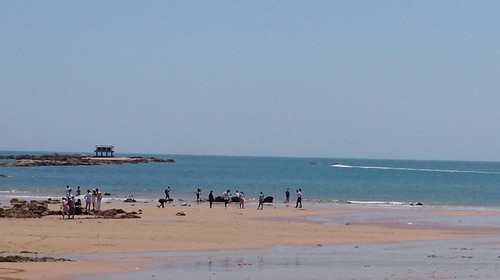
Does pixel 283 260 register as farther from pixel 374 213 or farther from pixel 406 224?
pixel 374 213

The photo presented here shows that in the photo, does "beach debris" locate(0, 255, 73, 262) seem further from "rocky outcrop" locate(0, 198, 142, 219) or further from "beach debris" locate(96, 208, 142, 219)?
"beach debris" locate(96, 208, 142, 219)

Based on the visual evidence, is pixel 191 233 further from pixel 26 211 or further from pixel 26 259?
pixel 26 211

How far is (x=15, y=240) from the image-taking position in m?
26.7

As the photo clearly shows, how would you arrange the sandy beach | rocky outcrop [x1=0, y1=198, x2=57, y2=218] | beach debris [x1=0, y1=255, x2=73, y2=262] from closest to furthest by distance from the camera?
1. beach debris [x1=0, y1=255, x2=73, y2=262]
2. the sandy beach
3. rocky outcrop [x1=0, y1=198, x2=57, y2=218]

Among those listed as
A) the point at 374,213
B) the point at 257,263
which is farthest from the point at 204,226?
the point at 374,213

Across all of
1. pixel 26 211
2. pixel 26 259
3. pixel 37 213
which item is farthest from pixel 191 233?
pixel 26 211

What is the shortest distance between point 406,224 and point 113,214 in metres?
15.6

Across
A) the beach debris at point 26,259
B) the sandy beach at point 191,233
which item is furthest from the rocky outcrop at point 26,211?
the beach debris at point 26,259

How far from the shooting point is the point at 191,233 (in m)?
31.5

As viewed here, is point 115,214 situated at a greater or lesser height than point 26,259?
greater

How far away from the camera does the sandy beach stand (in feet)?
74.1

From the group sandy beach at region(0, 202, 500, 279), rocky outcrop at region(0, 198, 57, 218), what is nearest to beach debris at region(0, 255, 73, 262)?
sandy beach at region(0, 202, 500, 279)

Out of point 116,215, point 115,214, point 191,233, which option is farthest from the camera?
point 115,214

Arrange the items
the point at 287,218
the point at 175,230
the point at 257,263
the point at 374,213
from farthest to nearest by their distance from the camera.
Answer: the point at 374,213 → the point at 287,218 → the point at 175,230 → the point at 257,263
